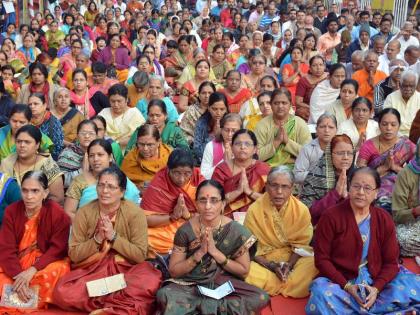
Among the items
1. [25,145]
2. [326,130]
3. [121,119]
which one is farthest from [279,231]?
[121,119]

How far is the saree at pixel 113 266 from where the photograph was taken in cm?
397

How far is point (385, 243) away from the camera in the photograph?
3.94 meters

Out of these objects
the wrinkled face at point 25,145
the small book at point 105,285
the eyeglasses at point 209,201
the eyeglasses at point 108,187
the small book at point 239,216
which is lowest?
the small book at point 105,285

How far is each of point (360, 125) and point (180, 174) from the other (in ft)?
7.17

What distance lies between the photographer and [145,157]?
554cm

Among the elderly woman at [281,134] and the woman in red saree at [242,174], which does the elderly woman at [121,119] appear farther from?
the woman in red saree at [242,174]

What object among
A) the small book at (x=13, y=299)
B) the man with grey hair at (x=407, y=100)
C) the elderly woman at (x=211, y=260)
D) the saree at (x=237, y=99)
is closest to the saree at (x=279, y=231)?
the elderly woman at (x=211, y=260)

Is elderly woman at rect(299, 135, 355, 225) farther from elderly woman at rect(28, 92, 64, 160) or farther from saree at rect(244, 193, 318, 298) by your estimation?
elderly woman at rect(28, 92, 64, 160)

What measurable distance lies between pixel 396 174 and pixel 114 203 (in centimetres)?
245

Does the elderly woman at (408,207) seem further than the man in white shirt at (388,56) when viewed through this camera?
No

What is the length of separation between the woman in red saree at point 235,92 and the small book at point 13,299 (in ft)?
12.8

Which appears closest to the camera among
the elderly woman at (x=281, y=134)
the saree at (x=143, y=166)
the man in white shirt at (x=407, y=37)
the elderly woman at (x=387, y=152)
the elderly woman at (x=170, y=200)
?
the elderly woman at (x=170, y=200)

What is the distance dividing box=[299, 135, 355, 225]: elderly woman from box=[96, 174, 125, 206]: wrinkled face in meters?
1.52

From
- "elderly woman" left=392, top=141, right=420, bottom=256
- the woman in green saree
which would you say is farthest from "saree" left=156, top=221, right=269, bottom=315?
the woman in green saree
